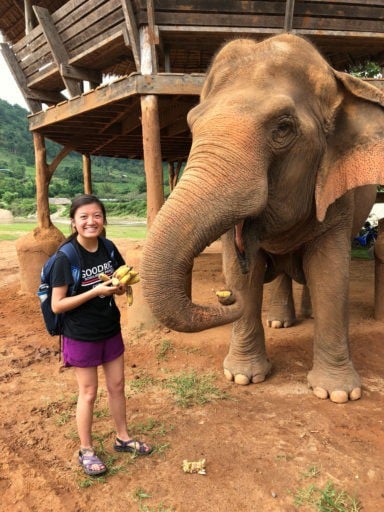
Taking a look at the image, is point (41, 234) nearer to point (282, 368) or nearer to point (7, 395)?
point (7, 395)

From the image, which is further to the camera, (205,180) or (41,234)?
(41,234)

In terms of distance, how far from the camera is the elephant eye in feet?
8.32

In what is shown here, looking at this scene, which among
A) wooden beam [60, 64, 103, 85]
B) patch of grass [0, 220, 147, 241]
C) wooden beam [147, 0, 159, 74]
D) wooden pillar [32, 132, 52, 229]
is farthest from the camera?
patch of grass [0, 220, 147, 241]

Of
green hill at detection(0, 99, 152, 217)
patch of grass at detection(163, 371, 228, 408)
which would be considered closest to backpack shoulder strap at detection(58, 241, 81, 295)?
patch of grass at detection(163, 371, 228, 408)

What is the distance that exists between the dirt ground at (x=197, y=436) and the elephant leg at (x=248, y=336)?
0.10 m

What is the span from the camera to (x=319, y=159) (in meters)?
2.89

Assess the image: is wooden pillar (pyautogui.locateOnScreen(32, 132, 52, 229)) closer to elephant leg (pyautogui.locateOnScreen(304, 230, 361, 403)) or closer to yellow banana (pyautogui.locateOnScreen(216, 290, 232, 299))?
elephant leg (pyautogui.locateOnScreen(304, 230, 361, 403))

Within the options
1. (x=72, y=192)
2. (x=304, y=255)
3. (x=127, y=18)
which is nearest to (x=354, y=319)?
(x=304, y=255)

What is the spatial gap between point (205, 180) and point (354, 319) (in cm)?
397

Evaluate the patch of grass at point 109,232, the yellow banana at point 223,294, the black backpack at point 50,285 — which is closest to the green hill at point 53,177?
the patch of grass at point 109,232

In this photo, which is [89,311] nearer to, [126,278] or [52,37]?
[126,278]

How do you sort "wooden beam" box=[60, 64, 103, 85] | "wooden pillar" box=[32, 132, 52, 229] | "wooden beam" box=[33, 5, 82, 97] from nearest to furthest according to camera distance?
"wooden beam" box=[33, 5, 82, 97] → "wooden beam" box=[60, 64, 103, 85] → "wooden pillar" box=[32, 132, 52, 229]

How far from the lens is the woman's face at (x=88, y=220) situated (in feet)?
7.91

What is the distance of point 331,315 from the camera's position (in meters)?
3.53
